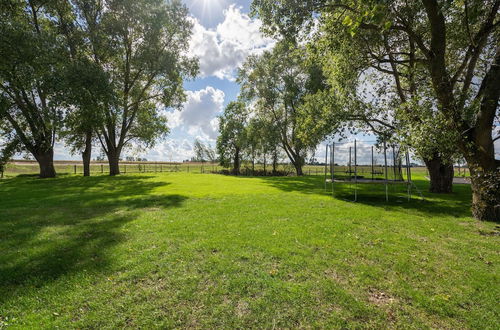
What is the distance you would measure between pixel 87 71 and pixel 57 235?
1400 centimetres

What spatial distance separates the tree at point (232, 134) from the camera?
143 ft

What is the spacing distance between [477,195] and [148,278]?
10.0 metres

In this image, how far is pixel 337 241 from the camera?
533 cm

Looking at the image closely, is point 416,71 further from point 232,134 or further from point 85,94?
point 232,134

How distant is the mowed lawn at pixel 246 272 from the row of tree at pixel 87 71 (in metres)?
11.0

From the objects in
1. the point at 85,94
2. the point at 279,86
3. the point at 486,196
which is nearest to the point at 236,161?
the point at 279,86

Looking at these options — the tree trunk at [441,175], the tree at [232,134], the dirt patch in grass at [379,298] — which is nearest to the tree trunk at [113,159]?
the tree at [232,134]

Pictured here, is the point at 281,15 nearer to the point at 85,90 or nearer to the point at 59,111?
the point at 85,90

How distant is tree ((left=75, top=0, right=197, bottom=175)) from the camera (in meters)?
19.7

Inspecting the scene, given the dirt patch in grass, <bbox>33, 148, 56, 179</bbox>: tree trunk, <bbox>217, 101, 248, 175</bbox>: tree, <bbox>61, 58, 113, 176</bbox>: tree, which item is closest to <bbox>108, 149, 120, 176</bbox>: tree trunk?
<bbox>33, 148, 56, 179</bbox>: tree trunk

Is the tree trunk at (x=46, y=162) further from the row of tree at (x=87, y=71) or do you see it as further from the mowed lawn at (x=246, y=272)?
the mowed lawn at (x=246, y=272)

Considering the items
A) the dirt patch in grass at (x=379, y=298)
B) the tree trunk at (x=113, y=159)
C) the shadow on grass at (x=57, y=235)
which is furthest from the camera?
the tree trunk at (x=113, y=159)

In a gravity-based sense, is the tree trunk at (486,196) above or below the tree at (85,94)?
below

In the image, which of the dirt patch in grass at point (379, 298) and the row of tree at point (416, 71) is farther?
the row of tree at point (416, 71)
